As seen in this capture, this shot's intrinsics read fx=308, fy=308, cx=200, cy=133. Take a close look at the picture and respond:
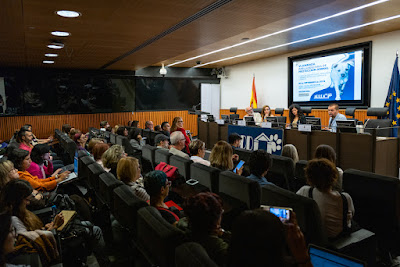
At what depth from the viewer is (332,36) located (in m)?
8.16

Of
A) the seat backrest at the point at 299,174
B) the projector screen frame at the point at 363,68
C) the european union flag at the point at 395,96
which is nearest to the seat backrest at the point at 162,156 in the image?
the seat backrest at the point at 299,174

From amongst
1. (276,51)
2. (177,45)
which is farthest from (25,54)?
(276,51)

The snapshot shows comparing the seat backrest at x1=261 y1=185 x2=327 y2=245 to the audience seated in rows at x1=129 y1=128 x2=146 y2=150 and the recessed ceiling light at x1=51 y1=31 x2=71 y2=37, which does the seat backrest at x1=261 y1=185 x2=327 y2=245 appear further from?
the recessed ceiling light at x1=51 y1=31 x2=71 y2=37

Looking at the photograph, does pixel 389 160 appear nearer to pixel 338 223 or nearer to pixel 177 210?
pixel 338 223

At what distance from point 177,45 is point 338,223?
540 cm

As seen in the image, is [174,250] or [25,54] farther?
[25,54]

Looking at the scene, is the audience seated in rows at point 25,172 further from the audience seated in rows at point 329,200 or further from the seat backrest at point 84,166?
the audience seated in rows at point 329,200

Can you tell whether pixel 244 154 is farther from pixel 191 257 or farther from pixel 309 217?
pixel 191 257

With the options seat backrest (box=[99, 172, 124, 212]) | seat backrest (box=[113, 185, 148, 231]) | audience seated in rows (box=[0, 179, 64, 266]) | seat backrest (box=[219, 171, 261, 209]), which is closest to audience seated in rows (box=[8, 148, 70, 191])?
seat backrest (box=[99, 172, 124, 212])

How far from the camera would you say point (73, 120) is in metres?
11.3

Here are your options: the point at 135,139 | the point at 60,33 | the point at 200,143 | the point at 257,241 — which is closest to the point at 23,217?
the point at 257,241

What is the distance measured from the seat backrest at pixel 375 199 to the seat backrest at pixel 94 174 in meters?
2.36

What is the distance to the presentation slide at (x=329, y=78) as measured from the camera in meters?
8.78

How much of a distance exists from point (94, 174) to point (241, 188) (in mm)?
1517
